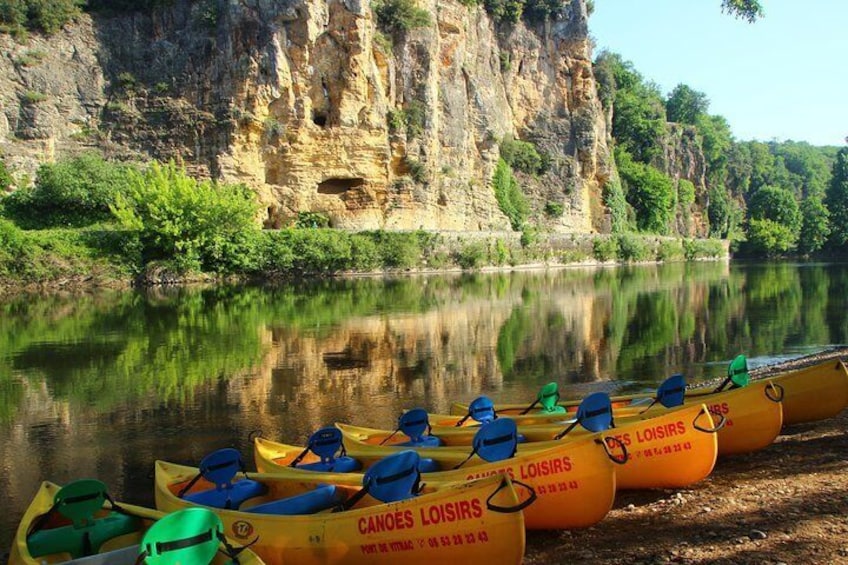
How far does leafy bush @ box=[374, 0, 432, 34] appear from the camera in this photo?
50.8 metres

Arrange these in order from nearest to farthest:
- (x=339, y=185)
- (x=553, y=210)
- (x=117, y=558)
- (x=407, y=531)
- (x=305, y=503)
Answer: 1. (x=117, y=558)
2. (x=407, y=531)
3. (x=305, y=503)
4. (x=339, y=185)
5. (x=553, y=210)

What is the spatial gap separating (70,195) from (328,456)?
38.6 m

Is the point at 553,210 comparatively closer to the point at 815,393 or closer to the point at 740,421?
the point at 815,393

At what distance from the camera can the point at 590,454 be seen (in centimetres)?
553

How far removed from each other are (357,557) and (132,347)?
585 inches

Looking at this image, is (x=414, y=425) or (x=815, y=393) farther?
(x=815, y=393)

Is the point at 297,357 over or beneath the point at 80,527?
beneath

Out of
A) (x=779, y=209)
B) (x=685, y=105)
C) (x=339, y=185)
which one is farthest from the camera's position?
(x=685, y=105)

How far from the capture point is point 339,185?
4925 cm

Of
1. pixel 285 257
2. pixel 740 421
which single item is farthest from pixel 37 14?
pixel 740 421

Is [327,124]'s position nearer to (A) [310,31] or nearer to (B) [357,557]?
(A) [310,31]

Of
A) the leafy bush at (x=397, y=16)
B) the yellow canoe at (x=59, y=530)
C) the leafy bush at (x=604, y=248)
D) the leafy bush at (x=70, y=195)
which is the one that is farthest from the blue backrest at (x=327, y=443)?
→ the leafy bush at (x=604, y=248)

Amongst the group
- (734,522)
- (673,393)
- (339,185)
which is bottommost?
(734,522)

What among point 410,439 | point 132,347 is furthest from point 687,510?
point 132,347
